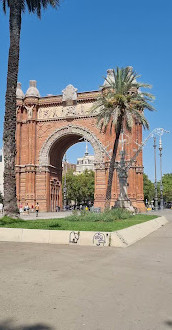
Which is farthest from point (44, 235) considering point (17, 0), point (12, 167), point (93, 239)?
point (17, 0)

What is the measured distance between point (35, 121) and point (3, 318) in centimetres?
3917

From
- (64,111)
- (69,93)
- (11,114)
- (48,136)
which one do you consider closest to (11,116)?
(11,114)

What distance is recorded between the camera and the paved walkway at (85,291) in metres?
4.11

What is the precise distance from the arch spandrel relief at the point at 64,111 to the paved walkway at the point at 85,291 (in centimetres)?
3291

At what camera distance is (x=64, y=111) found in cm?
4184

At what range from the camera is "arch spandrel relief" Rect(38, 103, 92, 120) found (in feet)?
134

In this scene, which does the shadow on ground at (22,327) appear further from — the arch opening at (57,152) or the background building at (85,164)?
the background building at (85,164)

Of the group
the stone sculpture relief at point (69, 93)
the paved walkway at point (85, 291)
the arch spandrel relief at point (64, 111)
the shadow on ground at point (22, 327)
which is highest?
the stone sculpture relief at point (69, 93)

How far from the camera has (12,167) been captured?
16.7m

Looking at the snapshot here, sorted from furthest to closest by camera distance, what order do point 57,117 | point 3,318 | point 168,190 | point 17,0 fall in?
point 168,190 < point 57,117 < point 17,0 < point 3,318

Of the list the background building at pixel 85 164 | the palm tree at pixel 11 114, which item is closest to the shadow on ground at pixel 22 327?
the palm tree at pixel 11 114

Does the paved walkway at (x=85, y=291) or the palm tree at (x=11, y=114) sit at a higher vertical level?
the palm tree at (x=11, y=114)

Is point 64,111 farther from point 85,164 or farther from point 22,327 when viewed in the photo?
point 85,164

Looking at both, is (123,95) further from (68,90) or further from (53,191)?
(53,191)
